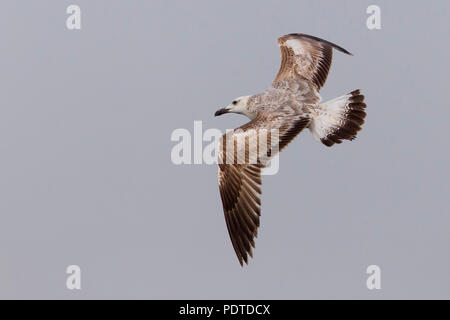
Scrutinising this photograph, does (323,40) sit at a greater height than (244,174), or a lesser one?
greater

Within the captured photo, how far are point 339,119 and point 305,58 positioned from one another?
7.36 feet

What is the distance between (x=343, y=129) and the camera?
13.0 metres

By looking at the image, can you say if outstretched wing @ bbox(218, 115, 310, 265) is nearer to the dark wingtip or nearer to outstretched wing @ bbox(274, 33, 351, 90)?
outstretched wing @ bbox(274, 33, 351, 90)

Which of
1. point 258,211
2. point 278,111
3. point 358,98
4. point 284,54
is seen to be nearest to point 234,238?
point 258,211

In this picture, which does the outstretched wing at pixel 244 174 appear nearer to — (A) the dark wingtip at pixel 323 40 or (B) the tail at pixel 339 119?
(B) the tail at pixel 339 119

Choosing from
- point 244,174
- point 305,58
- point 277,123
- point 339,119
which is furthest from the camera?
point 305,58

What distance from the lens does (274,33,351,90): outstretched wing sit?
1466 centimetres

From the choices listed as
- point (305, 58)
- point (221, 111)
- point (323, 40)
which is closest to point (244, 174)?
point (221, 111)

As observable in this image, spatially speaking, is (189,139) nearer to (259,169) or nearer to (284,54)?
(259,169)

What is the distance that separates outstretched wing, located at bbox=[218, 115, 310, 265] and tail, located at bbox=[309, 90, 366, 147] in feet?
2.54

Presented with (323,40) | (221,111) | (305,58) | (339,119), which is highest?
(323,40)

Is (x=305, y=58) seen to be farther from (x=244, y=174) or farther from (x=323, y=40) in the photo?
(x=244, y=174)

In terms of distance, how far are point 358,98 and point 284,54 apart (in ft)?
7.66

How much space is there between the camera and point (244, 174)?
38.9ft
